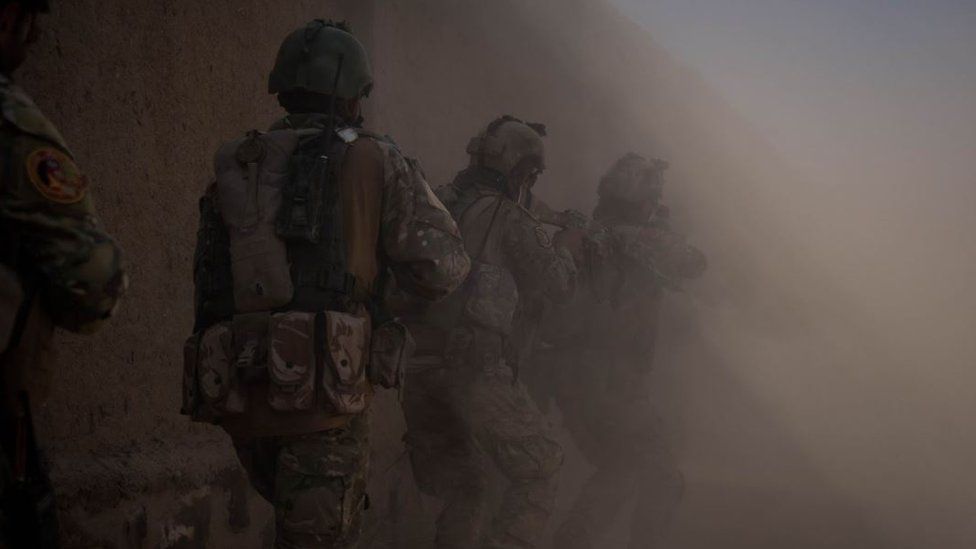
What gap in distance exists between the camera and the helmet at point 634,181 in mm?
5594

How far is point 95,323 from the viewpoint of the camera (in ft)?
5.47

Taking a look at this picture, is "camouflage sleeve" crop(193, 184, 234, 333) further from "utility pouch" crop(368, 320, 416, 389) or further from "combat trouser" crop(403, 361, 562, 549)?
"combat trouser" crop(403, 361, 562, 549)

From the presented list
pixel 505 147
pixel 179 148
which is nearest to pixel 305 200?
pixel 179 148

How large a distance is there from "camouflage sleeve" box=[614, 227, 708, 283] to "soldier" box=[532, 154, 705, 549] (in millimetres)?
11

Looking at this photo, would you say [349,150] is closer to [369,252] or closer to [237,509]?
[369,252]

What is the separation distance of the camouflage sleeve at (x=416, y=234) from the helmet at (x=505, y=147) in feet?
4.76

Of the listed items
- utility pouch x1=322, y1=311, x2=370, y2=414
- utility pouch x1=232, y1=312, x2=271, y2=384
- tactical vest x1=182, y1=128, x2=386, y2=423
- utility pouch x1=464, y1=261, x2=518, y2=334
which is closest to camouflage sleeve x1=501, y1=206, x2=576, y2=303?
utility pouch x1=464, y1=261, x2=518, y2=334

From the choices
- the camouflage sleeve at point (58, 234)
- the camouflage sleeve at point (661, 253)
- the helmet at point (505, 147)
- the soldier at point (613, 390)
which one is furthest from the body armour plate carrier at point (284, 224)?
the camouflage sleeve at point (661, 253)

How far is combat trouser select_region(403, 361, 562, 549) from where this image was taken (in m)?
3.47

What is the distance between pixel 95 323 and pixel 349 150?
0.93m

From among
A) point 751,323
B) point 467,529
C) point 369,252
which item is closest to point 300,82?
point 369,252

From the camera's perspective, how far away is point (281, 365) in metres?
2.22

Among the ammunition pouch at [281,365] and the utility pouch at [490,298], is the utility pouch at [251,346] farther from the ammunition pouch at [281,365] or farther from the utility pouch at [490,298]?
the utility pouch at [490,298]

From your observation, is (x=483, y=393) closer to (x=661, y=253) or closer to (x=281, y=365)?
(x=281, y=365)
